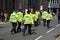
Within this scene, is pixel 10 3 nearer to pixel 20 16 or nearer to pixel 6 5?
pixel 6 5

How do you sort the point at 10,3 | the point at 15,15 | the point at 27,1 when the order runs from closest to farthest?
the point at 15,15 < the point at 10,3 < the point at 27,1

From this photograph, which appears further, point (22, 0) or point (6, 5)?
point (22, 0)

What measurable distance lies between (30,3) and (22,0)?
705 cm

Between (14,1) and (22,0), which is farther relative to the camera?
(22,0)

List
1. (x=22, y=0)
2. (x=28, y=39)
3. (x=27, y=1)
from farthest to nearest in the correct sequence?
(x=27, y=1)
(x=22, y=0)
(x=28, y=39)

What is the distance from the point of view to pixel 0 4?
4188 centimetres

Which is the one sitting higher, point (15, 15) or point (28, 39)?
point (15, 15)

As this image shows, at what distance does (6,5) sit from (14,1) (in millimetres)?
4156

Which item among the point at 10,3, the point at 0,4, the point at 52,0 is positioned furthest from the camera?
the point at 52,0

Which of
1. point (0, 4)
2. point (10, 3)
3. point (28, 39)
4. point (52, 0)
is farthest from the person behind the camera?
point (52, 0)

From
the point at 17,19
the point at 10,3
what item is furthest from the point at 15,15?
the point at 10,3

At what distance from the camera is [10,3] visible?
151 feet

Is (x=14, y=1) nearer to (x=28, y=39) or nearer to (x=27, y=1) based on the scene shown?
(x=27, y=1)

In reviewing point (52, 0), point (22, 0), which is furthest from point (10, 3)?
point (52, 0)
